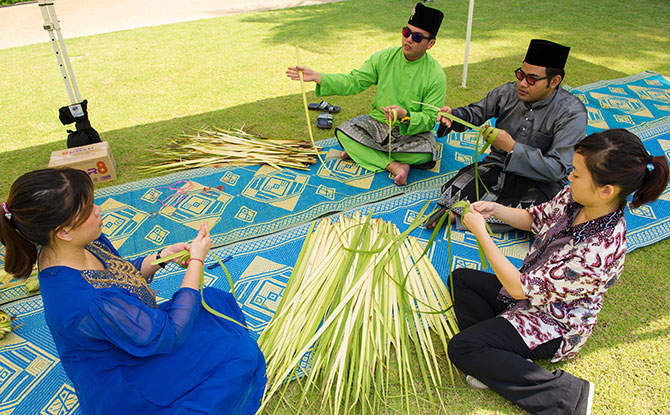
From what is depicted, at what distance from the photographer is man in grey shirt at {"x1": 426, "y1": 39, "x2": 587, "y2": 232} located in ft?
8.99

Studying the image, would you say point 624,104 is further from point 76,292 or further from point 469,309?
point 76,292

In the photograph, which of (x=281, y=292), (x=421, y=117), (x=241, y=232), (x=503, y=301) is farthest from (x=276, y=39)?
(x=503, y=301)

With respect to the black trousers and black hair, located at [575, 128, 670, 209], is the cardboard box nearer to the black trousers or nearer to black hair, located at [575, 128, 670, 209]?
the black trousers

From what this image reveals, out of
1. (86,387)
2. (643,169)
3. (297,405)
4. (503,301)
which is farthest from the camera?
(503,301)

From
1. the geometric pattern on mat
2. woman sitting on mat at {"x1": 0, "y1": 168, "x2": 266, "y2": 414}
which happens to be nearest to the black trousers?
woman sitting on mat at {"x1": 0, "y1": 168, "x2": 266, "y2": 414}

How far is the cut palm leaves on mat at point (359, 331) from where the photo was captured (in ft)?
6.34

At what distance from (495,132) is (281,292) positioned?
1.67 meters

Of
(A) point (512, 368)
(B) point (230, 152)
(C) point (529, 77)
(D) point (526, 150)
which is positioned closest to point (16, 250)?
(A) point (512, 368)

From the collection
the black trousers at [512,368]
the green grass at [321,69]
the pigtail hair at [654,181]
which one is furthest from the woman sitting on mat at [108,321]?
the pigtail hair at [654,181]

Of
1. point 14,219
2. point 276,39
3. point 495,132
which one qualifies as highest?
point 14,219

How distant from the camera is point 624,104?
4699 millimetres

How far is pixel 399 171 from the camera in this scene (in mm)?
3572

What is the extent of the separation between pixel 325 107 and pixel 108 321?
3.80m

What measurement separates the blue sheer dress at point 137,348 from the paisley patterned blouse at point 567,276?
124 centimetres
